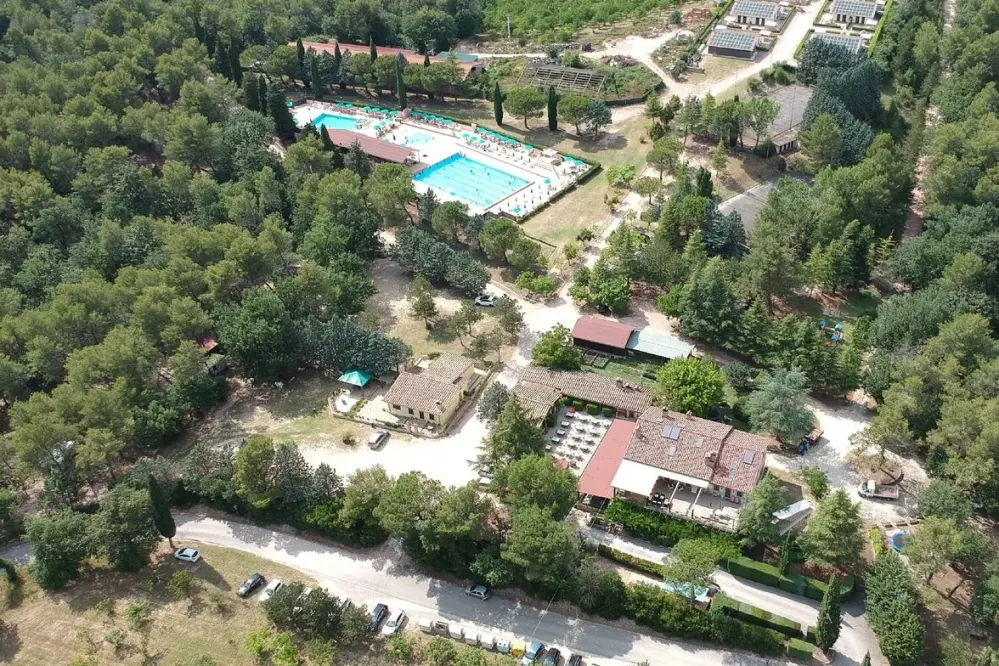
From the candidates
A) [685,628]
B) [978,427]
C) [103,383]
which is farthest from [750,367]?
[103,383]

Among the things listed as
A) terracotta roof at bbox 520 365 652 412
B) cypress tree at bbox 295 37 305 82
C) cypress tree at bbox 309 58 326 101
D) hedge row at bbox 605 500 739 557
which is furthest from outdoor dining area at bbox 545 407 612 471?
cypress tree at bbox 295 37 305 82

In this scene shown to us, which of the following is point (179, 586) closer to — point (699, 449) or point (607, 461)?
point (607, 461)

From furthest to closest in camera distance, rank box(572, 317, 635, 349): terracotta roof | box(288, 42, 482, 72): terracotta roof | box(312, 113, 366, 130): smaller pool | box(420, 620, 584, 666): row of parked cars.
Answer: box(288, 42, 482, 72): terracotta roof, box(312, 113, 366, 130): smaller pool, box(572, 317, 635, 349): terracotta roof, box(420, 620, 584, 666): row of parked cars

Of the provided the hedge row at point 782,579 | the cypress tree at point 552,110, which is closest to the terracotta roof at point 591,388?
the hedge row at point 782,579

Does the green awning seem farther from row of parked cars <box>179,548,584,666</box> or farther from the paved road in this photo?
row of parked cars <box>179,548,584,666</box>

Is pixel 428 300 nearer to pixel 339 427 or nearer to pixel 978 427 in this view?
pixel 339 427

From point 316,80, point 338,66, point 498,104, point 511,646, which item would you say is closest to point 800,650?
point 511,646
